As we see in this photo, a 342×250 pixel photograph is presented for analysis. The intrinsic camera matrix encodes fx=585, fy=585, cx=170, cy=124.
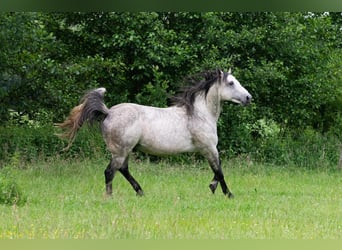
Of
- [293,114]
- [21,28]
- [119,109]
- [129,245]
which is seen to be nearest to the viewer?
[129,245]

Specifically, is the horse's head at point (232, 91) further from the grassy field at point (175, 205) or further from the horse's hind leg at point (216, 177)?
the grassy field at point (175, 205)

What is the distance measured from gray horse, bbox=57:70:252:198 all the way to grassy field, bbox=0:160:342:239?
0.58 metres

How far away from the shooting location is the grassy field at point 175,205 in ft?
15.3

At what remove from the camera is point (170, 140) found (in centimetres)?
859

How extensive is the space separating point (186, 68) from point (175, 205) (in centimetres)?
728

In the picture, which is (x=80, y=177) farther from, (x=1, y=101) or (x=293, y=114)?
(x=293, y=114)

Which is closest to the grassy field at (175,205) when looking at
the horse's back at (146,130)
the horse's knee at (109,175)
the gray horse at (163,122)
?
the horse's knee at (109,175)

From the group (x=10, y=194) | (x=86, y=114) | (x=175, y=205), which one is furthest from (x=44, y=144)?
(x=175, y=205)

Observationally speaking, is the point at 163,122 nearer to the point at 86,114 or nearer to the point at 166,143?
the point at 166,143

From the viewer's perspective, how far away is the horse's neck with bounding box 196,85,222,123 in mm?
8852

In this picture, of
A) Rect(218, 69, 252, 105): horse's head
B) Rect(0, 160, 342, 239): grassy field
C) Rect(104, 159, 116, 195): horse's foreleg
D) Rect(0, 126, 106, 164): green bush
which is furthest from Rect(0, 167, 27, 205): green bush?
Rect(0, 126, 106, 164): green bush

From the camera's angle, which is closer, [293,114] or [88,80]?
[88,80]

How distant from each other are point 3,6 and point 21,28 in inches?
387

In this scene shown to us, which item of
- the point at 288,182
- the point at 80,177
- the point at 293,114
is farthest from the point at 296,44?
the point at 80,177
